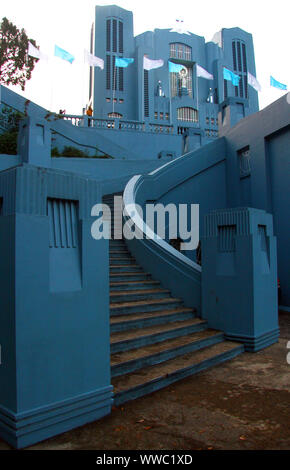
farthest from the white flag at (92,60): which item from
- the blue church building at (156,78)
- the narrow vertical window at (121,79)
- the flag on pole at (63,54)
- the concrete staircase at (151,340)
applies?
the concrete staircase at (151,340)

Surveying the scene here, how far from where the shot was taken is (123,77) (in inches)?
1320

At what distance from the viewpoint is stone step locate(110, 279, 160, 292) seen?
20.7 ft

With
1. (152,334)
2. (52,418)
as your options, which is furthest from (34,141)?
(52,418)

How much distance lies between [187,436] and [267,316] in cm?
366

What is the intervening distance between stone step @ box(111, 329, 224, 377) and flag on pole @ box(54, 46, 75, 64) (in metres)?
20.0

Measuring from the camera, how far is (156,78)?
35531 millimetres

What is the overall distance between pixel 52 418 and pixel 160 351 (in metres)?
1.93

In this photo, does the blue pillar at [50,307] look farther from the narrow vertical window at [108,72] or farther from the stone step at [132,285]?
the narrow vertical window at [108,72]

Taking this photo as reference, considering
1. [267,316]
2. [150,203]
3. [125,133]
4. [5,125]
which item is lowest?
[267,316]

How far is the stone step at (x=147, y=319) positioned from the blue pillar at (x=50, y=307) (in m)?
1.59

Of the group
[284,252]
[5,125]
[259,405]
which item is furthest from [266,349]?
[5,125]

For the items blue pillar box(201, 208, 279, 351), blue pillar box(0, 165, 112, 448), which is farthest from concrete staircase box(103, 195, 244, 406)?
blue pillar box(0, 165, 112, 448)

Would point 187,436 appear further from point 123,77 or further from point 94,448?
point 123,77

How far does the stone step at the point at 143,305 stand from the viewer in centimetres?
548
